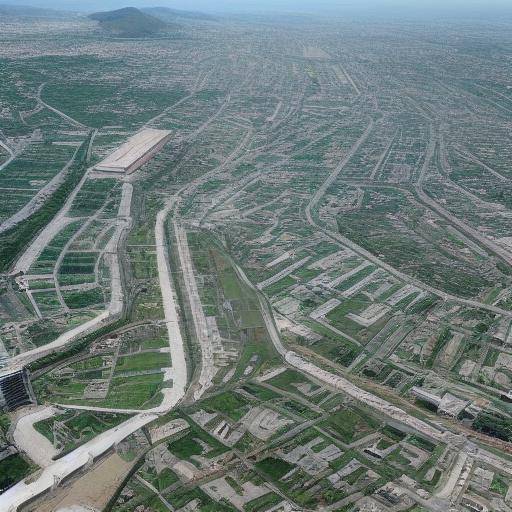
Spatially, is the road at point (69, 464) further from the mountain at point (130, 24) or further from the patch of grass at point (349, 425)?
the mountain at point (130, 24)

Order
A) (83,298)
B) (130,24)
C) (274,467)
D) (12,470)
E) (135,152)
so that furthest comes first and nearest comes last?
(130,24)
(135,152)
(83,298)
(274,467)
(12,470)

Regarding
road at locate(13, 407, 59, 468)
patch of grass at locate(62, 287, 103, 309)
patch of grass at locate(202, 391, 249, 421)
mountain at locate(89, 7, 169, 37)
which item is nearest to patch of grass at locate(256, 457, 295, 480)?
patch of grass at locate(202, 391, 249, 421)

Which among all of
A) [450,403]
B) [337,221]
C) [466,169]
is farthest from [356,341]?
[466,169]

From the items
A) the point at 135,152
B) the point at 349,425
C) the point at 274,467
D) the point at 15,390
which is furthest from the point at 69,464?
the point at 135,152

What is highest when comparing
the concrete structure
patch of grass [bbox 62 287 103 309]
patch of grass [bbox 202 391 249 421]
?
the concrete structure

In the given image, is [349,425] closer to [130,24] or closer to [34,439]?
[34,439]

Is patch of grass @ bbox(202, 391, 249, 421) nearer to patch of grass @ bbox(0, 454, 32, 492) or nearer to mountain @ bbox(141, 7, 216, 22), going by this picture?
patch of grass @ bbox(0, 454, 32, 492)

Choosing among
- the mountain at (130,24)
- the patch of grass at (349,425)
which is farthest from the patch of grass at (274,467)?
the mountain at (130,24)
